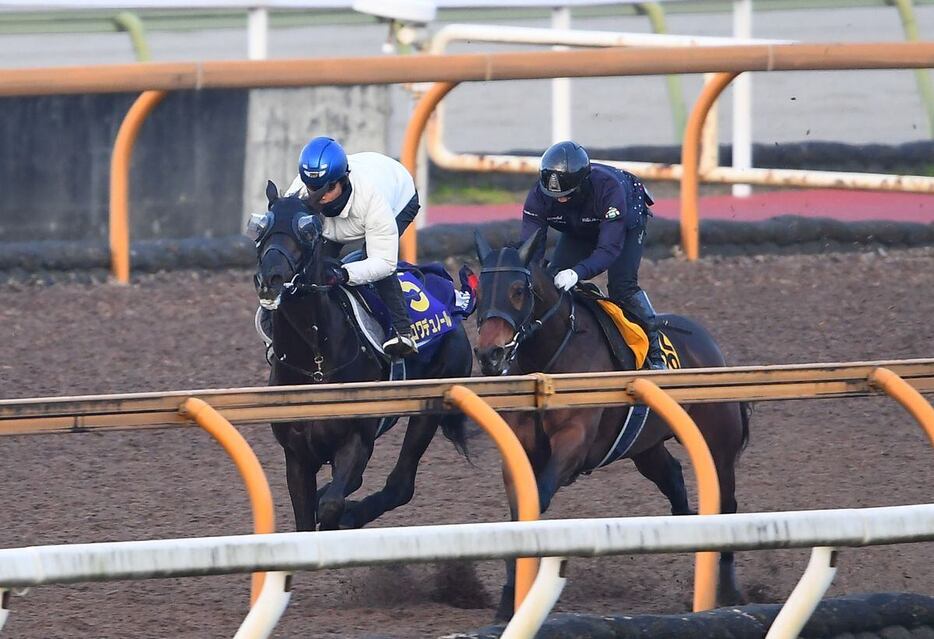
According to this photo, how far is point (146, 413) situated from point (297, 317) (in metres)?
1.49

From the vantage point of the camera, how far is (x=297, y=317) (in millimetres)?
5723

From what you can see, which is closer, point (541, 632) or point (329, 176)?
point (541, 632)

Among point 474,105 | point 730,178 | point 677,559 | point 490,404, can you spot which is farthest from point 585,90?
point 490,404

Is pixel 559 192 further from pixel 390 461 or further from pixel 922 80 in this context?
pixel 922 80

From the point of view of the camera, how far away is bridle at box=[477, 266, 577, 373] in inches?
218

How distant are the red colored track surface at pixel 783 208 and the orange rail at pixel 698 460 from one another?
22.4 feet

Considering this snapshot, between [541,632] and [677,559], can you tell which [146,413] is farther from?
[677,559]

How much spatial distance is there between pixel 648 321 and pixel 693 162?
13.2 ft

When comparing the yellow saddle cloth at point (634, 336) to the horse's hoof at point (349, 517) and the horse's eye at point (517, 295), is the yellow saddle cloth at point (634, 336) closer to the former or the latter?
the horse's eye at point (517, 295)

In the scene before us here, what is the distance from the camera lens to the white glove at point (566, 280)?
5.83 meters

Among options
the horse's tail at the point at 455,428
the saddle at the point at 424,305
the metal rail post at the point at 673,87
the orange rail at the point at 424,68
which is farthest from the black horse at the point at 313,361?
the metal rail post at the point at 673,87

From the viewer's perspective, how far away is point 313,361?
228 inches

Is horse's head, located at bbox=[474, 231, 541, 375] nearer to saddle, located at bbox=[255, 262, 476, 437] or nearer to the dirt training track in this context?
saddle, located at bbox=[255, 262, 476, 437]

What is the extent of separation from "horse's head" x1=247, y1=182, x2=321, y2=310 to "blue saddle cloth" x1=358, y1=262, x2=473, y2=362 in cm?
47
